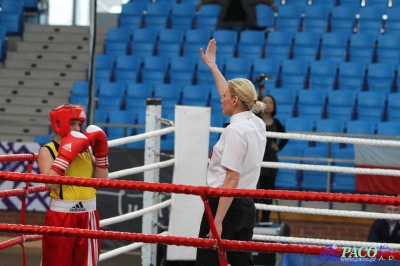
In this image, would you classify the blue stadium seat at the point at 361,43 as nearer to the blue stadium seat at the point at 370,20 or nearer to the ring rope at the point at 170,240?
the blue stadium seat at the point at 370,20

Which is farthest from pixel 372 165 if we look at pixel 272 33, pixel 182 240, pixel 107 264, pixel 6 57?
pixel 6 57

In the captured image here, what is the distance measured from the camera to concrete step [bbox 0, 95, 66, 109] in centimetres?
931

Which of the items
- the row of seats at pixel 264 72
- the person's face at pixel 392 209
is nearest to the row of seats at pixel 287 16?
the row of seats at pixel 264 72

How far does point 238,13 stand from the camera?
10156 millimetres

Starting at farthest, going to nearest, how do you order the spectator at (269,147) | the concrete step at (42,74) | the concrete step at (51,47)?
the concrete step at (51,47) → the concrete step at (42,74) → the spectator at (269,147)

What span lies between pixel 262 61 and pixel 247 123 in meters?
5.94

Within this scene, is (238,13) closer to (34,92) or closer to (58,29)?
(58,29)

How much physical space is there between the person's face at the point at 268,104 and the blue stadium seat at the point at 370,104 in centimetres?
255

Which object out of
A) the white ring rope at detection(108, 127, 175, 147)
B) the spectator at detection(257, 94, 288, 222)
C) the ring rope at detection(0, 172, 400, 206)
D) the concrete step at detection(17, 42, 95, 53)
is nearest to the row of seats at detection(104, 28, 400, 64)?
the concrete step at detection(17, 42, 95, 53)

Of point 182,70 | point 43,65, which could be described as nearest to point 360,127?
point 182,70

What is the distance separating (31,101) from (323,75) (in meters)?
3.76

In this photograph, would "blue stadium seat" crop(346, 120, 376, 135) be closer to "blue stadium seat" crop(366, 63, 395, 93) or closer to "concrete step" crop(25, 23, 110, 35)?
"blue stadium seat" crop(366, 63, 395, 93)

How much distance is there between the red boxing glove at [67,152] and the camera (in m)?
3.01

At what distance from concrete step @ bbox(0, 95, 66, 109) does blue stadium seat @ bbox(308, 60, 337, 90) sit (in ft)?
10.5
